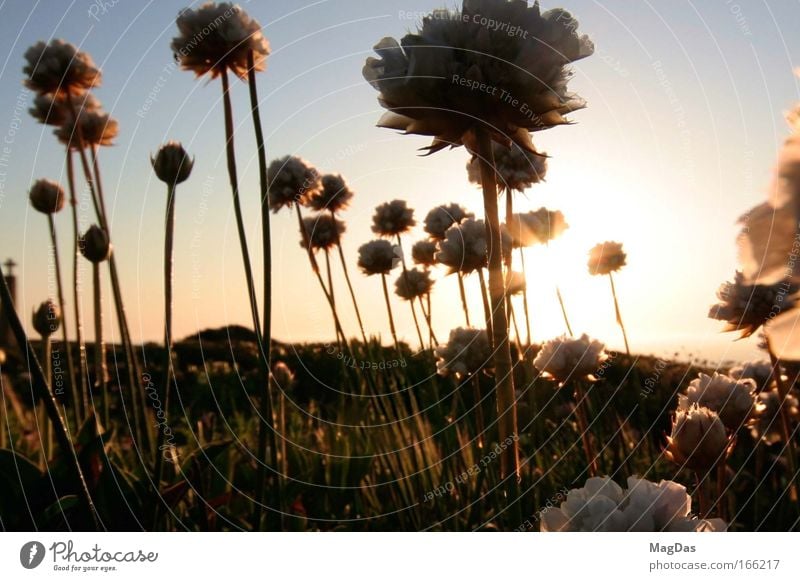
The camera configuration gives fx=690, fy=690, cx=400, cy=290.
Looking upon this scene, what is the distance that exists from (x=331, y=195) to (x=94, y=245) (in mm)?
1059

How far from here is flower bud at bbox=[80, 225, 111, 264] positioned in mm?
1011

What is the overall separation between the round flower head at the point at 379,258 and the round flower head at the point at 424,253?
0.09m

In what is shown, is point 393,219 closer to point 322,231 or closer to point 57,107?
point 322,231

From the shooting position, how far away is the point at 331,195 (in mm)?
2021

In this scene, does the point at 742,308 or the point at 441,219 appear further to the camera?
the point at 441,219

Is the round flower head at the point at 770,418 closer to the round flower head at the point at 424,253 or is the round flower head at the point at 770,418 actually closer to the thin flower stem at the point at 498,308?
the round flower head at the point at 424,253

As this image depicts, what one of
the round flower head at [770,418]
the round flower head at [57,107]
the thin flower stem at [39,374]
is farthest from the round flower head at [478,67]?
the round flower head at [770,418]

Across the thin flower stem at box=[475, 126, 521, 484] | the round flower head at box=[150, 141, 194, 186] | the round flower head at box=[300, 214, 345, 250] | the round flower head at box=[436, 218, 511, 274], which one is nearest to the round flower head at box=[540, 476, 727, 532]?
the thin flower stem at box=[475, 126, 521, 484]

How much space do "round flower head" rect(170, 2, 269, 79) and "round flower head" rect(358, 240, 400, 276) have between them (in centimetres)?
91

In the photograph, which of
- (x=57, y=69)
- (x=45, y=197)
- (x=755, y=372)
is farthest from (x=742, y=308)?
(x=57, y=69)

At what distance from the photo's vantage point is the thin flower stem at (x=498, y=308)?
724 millimetres
